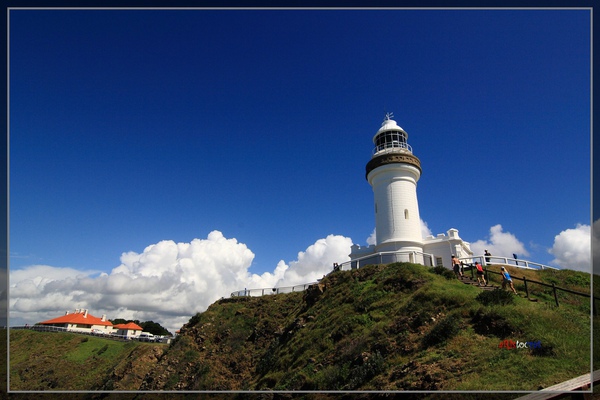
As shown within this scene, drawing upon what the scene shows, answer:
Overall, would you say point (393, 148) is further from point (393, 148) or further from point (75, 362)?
point (75, 362)

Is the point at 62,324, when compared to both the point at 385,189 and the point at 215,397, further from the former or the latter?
the point at 385,189

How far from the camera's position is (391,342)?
13094 mm

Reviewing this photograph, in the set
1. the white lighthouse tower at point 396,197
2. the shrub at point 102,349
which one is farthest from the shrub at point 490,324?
the shrub at point 102,349

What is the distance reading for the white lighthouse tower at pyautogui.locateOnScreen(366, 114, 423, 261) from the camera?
24.2 metres

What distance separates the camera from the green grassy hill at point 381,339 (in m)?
9.37

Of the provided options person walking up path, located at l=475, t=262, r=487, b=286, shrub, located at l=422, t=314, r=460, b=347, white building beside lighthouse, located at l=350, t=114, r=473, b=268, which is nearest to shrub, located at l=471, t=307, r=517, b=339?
shrub, located at l=422, t=314, r=460, b=347

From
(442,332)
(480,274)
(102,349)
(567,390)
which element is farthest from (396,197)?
(102,349)

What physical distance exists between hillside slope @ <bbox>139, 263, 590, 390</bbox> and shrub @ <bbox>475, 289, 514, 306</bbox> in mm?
49

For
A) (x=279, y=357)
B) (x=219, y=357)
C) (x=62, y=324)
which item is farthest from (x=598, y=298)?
(x=62, y=324)

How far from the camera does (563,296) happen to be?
51.6ft

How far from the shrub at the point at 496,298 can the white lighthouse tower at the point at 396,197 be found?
10679mm

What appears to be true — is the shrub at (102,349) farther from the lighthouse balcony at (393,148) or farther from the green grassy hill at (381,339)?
the lighthouse balcony at (393,148)

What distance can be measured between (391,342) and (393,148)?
15539mm

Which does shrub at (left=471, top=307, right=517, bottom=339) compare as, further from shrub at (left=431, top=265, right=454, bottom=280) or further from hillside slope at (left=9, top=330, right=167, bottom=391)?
hillside slope at (left=9, top=330, right=167, bottom=391)
